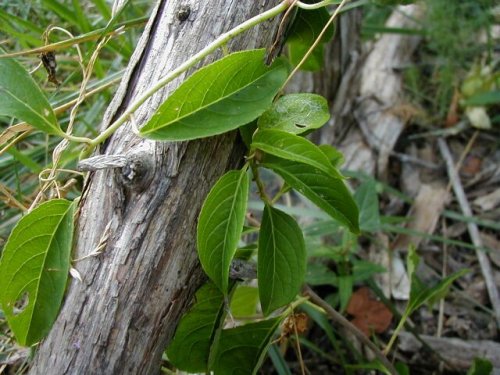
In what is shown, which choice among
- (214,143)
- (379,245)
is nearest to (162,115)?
(214,143)

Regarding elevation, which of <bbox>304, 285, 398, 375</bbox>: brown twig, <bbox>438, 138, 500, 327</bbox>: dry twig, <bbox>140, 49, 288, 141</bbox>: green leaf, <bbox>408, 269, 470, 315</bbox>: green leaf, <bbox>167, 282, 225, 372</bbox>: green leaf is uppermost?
<bbox>140, 49, 288, 141</bbox>: green leaf

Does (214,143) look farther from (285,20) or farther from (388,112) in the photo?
(388,112)

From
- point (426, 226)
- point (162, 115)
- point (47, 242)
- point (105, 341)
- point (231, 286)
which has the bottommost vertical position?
point (426, 226)

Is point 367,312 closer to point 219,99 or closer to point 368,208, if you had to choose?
point 368,208

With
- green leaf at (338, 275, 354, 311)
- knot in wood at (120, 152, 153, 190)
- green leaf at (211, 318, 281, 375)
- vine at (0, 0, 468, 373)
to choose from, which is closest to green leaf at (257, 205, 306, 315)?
vine at (0, 0, 468, 373)

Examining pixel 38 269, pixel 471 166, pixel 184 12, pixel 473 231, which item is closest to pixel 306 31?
pixel 184 12

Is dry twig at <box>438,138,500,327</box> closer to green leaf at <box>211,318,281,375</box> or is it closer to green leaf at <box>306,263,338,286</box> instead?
green leaf at <box>306,263,338,286</box>
